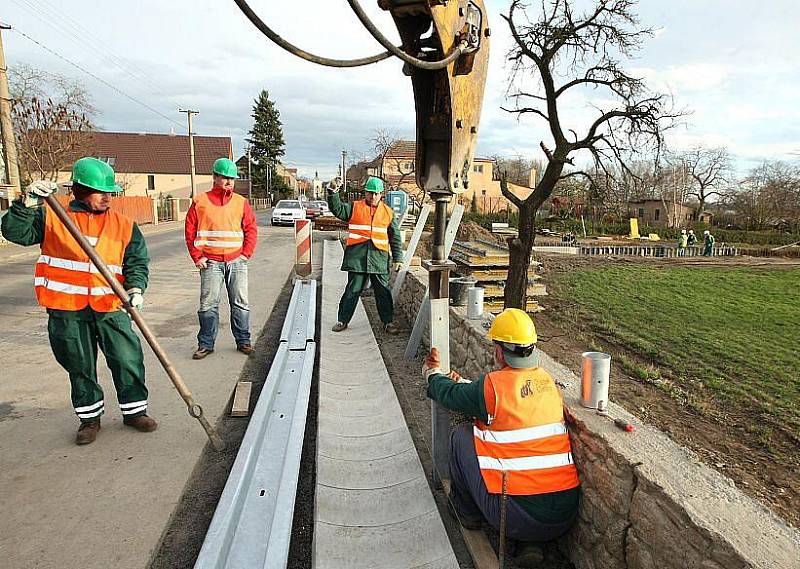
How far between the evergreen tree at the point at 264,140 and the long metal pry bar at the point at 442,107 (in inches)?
2857

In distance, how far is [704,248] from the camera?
28.8m

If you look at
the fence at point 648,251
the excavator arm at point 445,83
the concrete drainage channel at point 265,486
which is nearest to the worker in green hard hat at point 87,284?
the concrete drainage channel at point 265,486

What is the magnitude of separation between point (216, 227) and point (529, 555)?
4.38 meters

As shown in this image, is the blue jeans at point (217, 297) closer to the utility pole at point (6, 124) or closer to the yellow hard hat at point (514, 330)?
the yellow hard hat at point (514, 330)

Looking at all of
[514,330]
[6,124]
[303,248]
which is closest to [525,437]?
[514,330]

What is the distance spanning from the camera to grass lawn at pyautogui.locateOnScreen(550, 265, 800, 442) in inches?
291

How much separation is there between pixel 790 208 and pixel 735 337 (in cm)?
3556

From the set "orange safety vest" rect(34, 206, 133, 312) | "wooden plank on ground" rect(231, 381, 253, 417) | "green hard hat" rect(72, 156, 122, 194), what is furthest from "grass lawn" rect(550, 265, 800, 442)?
"green hard hat" rect(72, 156, 122, 194)

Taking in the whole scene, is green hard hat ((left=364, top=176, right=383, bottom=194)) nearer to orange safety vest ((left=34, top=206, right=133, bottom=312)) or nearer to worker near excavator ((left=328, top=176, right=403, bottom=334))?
worker near excavator ((left=328, top=176, right=403, bottom=334))

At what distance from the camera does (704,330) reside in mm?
11055

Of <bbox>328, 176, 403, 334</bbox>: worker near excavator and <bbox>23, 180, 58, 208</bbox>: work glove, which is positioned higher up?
<bbox>23, 180, 58, 208</bbox>: work glove

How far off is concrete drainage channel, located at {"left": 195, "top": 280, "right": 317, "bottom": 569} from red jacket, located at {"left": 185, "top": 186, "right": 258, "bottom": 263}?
1.45m

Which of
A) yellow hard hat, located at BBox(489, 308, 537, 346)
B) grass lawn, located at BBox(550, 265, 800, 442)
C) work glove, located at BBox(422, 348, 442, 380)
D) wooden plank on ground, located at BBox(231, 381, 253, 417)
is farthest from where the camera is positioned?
grass lawn, located at BBox(550, 265, 800, 442)

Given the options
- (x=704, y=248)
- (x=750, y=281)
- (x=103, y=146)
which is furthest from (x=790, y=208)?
(x=103, y=146)
